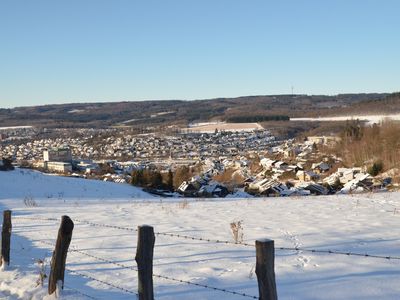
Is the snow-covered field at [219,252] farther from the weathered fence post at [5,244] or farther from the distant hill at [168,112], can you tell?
the distant hill at [168,112]

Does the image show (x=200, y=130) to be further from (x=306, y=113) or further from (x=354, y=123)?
(x=354, y=123)

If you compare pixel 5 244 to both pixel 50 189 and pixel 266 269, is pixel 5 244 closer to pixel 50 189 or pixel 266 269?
pixel 266 269

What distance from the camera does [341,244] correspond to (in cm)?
830

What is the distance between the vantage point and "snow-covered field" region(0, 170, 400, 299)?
589 cm

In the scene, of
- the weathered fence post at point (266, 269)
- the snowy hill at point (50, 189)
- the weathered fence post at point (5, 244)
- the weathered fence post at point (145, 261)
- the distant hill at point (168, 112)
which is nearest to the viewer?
the weathered fence post at point (266, 269)

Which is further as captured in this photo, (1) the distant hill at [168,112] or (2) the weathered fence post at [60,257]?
(1) the distant hill at [168,112]

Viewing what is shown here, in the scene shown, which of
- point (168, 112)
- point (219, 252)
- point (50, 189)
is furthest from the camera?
point (168, 112)

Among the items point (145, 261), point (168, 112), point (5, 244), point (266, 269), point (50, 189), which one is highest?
point (168, 112)

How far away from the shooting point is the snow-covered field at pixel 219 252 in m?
5.89

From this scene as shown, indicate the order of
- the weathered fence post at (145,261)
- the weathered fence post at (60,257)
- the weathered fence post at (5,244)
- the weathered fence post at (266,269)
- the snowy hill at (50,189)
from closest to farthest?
1. the weathered fence post at (266,269)
2. the weathered fence post at (145,261)
3. the weathered fence post at (60,257)
4. the weathered fence post at (5,244)
5. the snowy hill at (50,189)

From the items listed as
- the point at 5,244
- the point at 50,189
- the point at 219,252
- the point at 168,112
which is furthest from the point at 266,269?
the point at 168,112

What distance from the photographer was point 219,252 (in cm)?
783

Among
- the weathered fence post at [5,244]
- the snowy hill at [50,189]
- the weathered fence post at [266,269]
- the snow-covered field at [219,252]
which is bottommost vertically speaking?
the snowy hill at [50,189]

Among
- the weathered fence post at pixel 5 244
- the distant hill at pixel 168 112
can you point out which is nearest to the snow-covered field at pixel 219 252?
the weathered fence post at pixel 5 244
